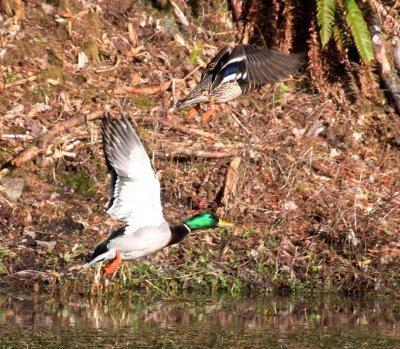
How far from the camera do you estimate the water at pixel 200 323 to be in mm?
7027

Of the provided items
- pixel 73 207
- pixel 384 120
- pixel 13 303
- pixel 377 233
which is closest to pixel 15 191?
pixel 73 207

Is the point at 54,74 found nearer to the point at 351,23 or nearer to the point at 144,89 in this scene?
the point at 144,89

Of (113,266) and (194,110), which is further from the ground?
(194,110)

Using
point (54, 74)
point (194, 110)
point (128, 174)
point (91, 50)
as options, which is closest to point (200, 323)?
point (128, 174)

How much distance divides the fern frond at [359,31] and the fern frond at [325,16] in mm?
205

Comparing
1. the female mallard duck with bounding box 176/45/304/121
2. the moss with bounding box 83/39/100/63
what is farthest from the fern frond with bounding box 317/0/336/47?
the moss with bounding box 83/39/100/63

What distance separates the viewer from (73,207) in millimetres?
10117

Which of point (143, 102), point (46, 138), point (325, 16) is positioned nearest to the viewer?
point (46, 138)

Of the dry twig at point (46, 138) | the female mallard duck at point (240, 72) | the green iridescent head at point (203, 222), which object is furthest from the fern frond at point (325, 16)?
the green iridescent head at point (203, 222)

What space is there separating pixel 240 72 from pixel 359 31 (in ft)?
6.90

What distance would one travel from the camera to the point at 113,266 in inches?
318

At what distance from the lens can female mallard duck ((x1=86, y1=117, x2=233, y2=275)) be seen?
315 inches

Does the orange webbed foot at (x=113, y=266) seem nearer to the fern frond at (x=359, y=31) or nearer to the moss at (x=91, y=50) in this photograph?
the fern frond at (x=359, y=31)

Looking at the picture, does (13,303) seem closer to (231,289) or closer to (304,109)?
(231,289)
